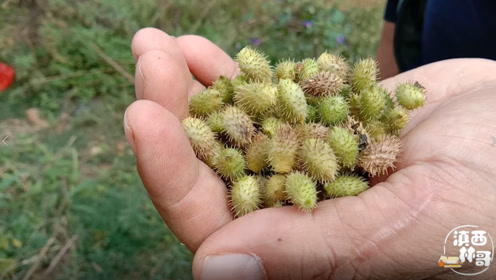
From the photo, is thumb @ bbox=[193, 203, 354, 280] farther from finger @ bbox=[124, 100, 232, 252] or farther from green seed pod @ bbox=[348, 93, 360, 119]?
green seed pod @ bbox=[348, 93, 360, 119]

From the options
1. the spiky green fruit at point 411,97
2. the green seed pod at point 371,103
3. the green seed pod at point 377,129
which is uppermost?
the spiky green fruit at point 411,97

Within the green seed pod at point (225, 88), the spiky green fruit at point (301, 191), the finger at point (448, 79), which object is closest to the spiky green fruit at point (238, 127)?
the green seed pod at point (225, 88)

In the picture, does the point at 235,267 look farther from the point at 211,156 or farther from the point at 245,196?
the point at 211,156

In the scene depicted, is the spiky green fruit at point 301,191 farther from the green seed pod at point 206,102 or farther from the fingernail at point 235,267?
the green seed pod at point 206,102

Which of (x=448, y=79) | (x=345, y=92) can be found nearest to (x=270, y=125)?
(x=345, y=92)

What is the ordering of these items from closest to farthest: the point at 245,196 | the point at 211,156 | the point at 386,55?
the point at 245,196
the point at 211,156
the point at 386,55

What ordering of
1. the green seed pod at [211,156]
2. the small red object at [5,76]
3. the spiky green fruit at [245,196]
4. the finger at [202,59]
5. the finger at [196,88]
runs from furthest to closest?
the small red object at [5,76], the finger at [202,59], the finger at [196,88], the green seed pod at [211,156], the spiky green fruit at [245,196]
